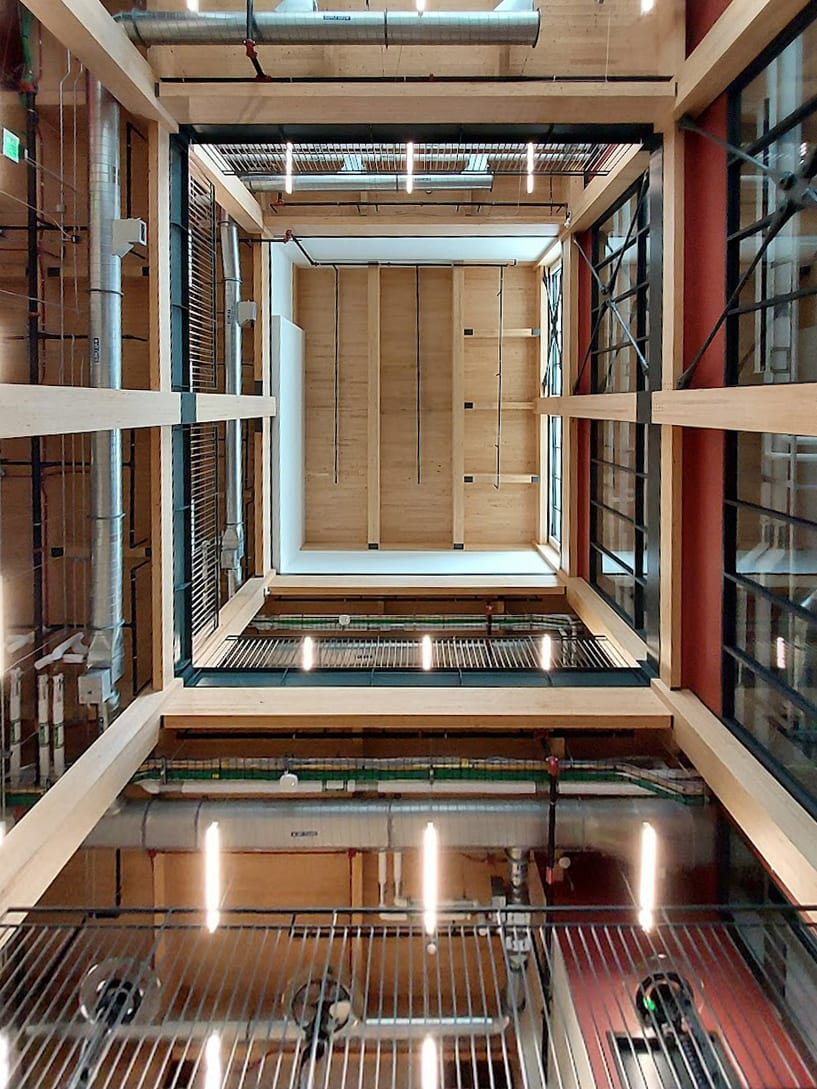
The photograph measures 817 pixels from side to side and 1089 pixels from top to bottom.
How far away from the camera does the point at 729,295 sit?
4.12 m

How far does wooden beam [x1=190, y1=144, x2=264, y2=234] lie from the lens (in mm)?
5379

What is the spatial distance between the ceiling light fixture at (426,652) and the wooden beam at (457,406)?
3.30 m

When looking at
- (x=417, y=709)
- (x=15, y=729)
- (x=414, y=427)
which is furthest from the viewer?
(x=414, y=427)

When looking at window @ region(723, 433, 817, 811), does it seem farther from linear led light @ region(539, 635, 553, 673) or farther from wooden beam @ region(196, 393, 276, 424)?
wooden beam @ region(196, 393, 276, 424)

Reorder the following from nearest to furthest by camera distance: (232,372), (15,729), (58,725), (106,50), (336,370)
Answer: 1. (106,50)
2. (58,725)
3. (15,729)
4. (232,372)
5. (336,370)

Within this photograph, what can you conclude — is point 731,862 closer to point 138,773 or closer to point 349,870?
point 349,870

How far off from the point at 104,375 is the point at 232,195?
2.36 m

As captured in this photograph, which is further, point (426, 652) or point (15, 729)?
point (426, 652)

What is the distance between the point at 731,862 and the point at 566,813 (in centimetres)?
88

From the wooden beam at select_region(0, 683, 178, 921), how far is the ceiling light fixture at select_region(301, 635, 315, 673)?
3.06 ft

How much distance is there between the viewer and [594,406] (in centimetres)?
596

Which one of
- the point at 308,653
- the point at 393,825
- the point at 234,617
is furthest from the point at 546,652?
the point at 234,617

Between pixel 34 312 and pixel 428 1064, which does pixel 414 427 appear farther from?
pixel 428 1064

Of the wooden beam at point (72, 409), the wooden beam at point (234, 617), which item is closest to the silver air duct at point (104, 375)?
the wooden beam at point (72, 409)
